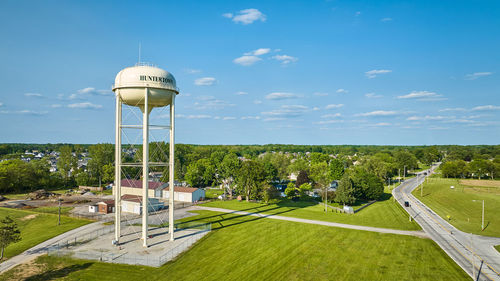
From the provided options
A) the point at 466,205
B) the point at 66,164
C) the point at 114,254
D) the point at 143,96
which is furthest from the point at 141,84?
the point at 66,164

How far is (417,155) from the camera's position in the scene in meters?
172

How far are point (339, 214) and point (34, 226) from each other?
5041cm

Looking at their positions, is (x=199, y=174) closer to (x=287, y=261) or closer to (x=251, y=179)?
(x=251, y=179)

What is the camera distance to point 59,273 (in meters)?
27.2

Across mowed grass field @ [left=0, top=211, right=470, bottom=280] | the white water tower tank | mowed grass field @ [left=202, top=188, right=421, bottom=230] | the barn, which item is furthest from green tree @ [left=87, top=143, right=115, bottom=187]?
mowed grass field @ [left=0, top=211, right=470, bottom=280]

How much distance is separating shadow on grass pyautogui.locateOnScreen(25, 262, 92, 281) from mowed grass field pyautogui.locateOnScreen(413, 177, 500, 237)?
4952cm

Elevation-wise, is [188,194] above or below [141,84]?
below

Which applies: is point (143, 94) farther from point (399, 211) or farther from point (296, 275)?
point (399, 211)

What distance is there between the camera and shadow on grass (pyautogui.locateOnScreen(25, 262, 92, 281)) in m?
26.2

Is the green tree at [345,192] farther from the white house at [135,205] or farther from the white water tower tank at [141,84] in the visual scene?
the white water tower tank at [141,84]

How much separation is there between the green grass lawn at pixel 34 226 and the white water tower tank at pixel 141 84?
20.8m

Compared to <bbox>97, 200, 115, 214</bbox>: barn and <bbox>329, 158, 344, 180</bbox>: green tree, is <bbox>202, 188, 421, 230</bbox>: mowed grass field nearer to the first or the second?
<bbox>97, 200, 115, 214</bbox>: barn

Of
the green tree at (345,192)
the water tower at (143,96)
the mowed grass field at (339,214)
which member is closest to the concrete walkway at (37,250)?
the water tower at (143,96)

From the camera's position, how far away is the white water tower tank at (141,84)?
3372cm
